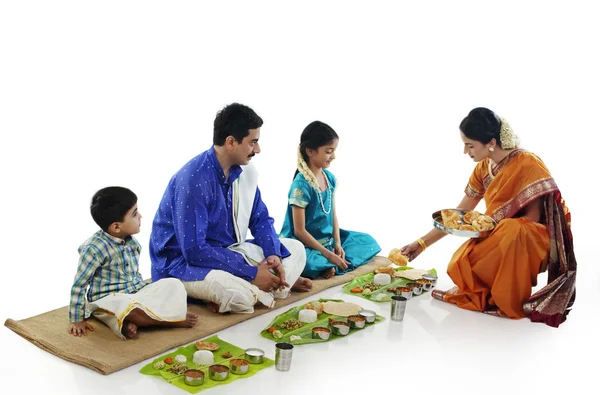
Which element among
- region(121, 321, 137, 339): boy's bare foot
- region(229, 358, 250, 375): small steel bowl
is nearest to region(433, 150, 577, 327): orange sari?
region(229, 358, 250, 375): small steel bowl

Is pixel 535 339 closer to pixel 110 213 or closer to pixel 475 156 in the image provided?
pixel 475 156

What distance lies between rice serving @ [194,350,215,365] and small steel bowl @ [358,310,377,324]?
1.23 m

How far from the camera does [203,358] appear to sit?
14.4 ft

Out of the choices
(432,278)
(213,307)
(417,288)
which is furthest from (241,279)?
(432,278)

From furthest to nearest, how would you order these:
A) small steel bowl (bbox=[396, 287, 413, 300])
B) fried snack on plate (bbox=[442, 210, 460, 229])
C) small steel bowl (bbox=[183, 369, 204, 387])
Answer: small steel bowl (bbox=[396, 287, 413, 300]) → fried snack on plate (bbox=[442, 210, 460, 229]) → small steel bowl (bbox=[183, 369, 204, 387])

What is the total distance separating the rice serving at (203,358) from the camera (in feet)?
14.4

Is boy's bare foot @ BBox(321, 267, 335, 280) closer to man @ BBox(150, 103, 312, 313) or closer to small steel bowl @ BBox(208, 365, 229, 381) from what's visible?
man @ BBox(150, 103, 312, 313)

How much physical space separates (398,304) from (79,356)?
218 centimetres

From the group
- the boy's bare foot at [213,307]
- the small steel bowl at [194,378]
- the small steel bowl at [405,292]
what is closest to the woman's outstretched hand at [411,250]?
the small steel bowl at [405,292]

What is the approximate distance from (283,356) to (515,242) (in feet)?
6.46

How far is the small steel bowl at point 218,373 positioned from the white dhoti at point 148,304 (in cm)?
71

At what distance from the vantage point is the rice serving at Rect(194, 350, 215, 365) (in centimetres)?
438

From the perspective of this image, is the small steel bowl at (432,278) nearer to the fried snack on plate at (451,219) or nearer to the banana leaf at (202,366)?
the fried snack on plate at (451,219)

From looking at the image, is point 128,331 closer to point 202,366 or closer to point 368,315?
point 202,366
